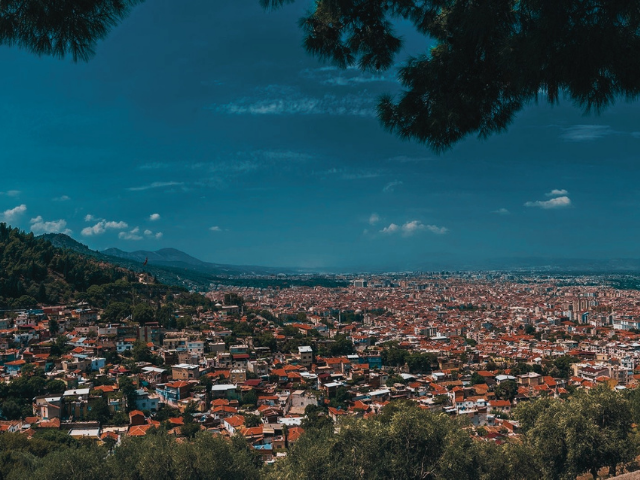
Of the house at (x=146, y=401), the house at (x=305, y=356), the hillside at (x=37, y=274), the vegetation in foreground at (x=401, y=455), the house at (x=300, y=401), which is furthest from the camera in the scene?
the hillside at (x=37, y=274)

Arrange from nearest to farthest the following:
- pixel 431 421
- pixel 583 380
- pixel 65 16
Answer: pixel 65 16 < pixel 431 421 < pixel 583 380

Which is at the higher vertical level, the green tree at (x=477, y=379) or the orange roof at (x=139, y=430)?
the orange roof at (x=139, y=430)

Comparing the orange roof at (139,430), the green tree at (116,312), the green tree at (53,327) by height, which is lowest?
the orange roof at (139,430)

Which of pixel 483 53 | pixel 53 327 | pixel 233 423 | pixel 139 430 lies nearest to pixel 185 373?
pixel 233 423

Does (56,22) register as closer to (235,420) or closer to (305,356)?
(235,420)

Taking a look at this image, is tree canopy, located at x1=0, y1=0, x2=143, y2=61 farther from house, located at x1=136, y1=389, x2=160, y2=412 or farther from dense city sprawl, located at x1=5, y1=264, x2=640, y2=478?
house, located at x1=136, y1=389, x2=160, y2=412

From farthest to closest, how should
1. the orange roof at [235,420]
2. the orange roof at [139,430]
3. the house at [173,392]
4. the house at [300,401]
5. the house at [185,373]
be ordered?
1. the house at [185,373]
2. the house at [173,392]
3. the house at [300,401]
4. the orange roof at [235,420]
5. the orange roof at [139,430]

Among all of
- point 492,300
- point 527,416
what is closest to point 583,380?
point 527,416

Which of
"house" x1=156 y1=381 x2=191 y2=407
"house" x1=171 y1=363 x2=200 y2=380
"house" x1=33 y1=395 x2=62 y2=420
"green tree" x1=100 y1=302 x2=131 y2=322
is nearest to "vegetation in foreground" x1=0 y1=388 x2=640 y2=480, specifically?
"house" x1=33 y1=395 x2=62 y2=420

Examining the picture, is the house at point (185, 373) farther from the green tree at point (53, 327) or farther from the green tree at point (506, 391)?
the green tree at point (506, 391)

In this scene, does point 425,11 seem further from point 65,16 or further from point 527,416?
point 527,416

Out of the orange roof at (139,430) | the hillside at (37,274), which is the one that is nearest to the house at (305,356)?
the orange roof at (139,430)
